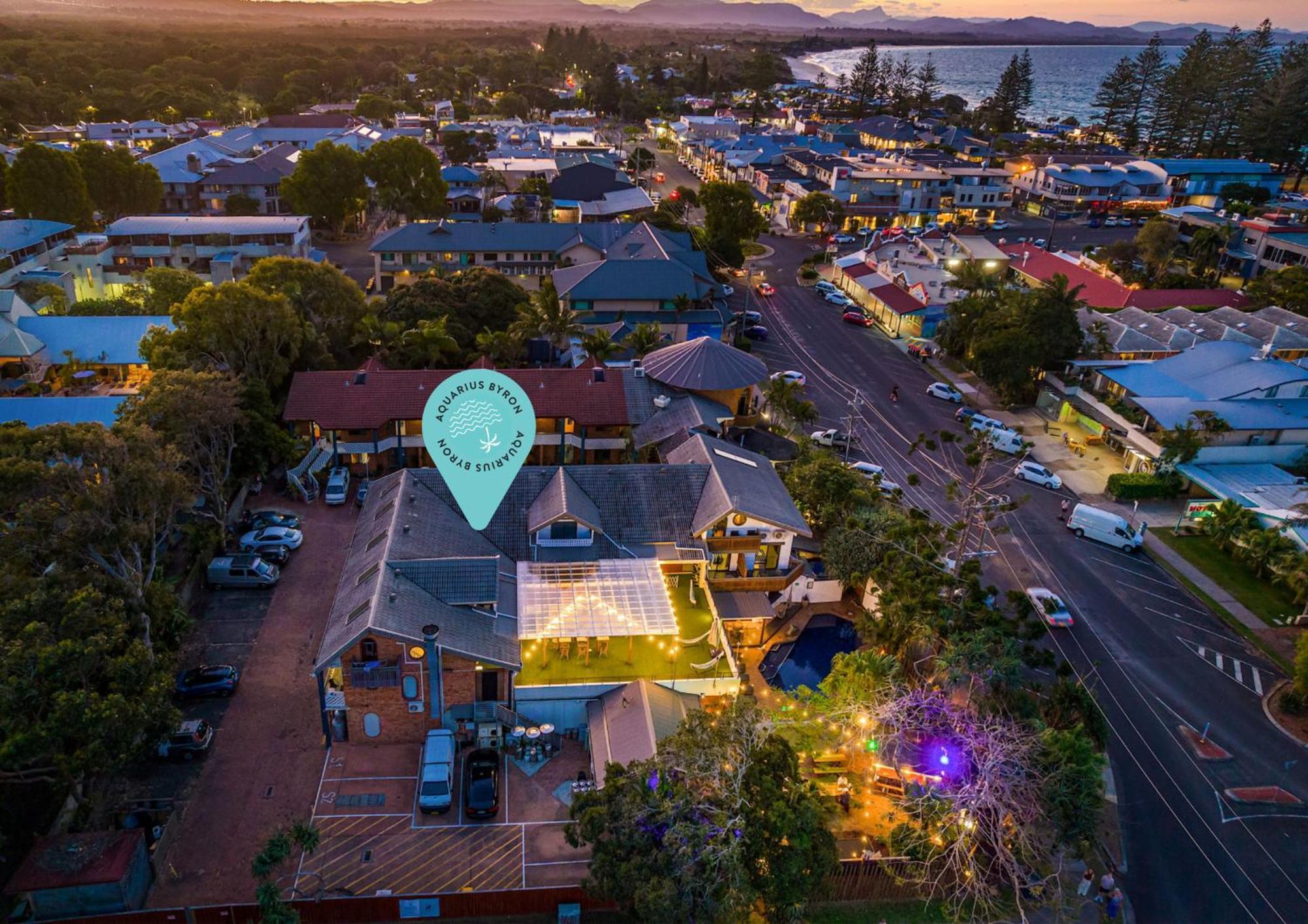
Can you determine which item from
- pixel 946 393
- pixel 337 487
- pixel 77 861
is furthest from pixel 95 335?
pixel 946 393

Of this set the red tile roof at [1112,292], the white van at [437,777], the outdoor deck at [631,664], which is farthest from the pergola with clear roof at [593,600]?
the red tile roof at [1112,292]

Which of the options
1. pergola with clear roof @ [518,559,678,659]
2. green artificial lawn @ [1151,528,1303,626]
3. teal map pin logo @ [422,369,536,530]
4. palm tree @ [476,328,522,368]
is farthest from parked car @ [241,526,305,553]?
green artificial lawn @ [1151,528,1303,626]

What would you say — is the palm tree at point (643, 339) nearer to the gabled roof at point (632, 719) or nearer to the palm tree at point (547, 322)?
the palm tree at point (547, 322)

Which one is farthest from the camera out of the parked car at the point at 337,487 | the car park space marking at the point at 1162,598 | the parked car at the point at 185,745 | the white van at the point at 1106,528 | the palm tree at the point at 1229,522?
the parked car at the point at 337,487

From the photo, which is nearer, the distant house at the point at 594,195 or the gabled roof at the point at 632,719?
the gabled roof at the point at 632,719

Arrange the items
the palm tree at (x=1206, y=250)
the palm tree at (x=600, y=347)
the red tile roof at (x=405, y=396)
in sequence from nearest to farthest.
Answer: the red tile roof at (x=405, y=396)
the palm tree at (x=600, y=347)
the palm tree at (x=1206, y=250)

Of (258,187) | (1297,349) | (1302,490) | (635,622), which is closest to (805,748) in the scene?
(635,622)

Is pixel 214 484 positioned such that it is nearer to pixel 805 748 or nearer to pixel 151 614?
pixel 151 614
